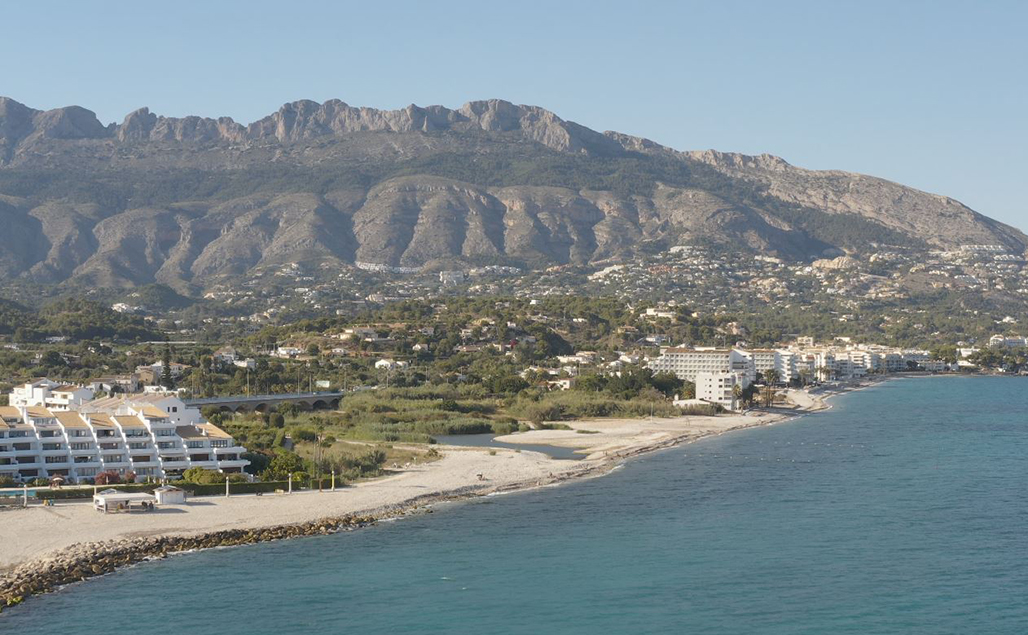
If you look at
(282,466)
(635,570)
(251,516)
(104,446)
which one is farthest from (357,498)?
(635,570)

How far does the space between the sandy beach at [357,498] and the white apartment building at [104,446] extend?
4.48 m

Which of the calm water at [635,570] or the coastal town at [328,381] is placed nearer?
the calm water at [635,570]

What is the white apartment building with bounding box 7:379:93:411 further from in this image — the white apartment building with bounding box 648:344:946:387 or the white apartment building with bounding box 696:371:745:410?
the white apartment building with bounding box 648:344:946:387

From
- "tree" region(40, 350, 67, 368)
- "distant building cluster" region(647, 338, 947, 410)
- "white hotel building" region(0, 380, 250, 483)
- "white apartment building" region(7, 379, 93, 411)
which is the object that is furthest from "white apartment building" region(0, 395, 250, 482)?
"distant building cluster" region(647, 338, 947, 410)

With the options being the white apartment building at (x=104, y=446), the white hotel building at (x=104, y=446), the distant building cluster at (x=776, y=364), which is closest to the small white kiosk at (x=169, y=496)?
the white hotel building at (x=104, y=446)

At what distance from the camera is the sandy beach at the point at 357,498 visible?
4441cm

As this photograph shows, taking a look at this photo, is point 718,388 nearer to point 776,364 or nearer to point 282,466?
point 776,364

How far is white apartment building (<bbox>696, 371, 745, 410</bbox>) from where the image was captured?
112812 millimetres

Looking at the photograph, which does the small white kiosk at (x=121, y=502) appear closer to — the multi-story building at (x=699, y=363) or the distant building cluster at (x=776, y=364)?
the distant building cluster at (x=776, y=364)

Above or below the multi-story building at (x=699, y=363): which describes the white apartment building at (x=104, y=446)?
below

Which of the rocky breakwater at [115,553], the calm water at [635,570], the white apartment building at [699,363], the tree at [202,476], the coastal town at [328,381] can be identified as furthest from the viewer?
the white apartment building at [699,363]

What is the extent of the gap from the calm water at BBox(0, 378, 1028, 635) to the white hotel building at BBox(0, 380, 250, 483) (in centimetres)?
1248

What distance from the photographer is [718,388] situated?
4473 inches

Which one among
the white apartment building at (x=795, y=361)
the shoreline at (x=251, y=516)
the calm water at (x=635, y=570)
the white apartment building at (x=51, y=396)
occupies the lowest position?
the calm water at (x=635, y=570)
